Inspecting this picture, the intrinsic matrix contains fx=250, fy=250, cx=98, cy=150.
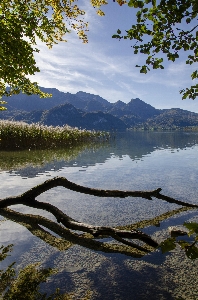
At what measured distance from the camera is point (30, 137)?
31031 millimetres

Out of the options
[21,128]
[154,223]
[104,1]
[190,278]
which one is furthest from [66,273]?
[21,128]

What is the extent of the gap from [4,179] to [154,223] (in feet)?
28.2

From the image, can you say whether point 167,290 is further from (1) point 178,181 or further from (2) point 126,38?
(1) point 178,181

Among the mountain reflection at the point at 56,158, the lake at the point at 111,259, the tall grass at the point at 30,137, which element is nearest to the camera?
the lake at the point at 111,259

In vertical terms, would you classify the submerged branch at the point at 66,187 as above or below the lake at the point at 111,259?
above

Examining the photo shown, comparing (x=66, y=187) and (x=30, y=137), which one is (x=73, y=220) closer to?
(x=66, y=187)

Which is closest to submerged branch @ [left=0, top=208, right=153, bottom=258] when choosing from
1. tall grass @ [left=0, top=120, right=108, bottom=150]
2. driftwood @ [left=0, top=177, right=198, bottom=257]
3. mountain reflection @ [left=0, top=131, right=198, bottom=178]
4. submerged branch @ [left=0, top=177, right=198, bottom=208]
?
driftwood @ [left=0, top=177, right=198, bottom=257]

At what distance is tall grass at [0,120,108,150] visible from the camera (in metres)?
28.9

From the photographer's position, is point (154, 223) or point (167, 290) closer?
point (167, 290)

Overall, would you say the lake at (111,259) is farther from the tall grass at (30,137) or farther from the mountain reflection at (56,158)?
the tall grass at (30,137)

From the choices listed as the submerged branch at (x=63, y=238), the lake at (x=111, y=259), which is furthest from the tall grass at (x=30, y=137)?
the submerged branch at (x=63, y=238)

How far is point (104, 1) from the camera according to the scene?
14734mm

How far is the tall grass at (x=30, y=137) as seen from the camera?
28.9 meters

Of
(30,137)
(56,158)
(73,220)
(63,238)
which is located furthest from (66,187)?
(30,137)
